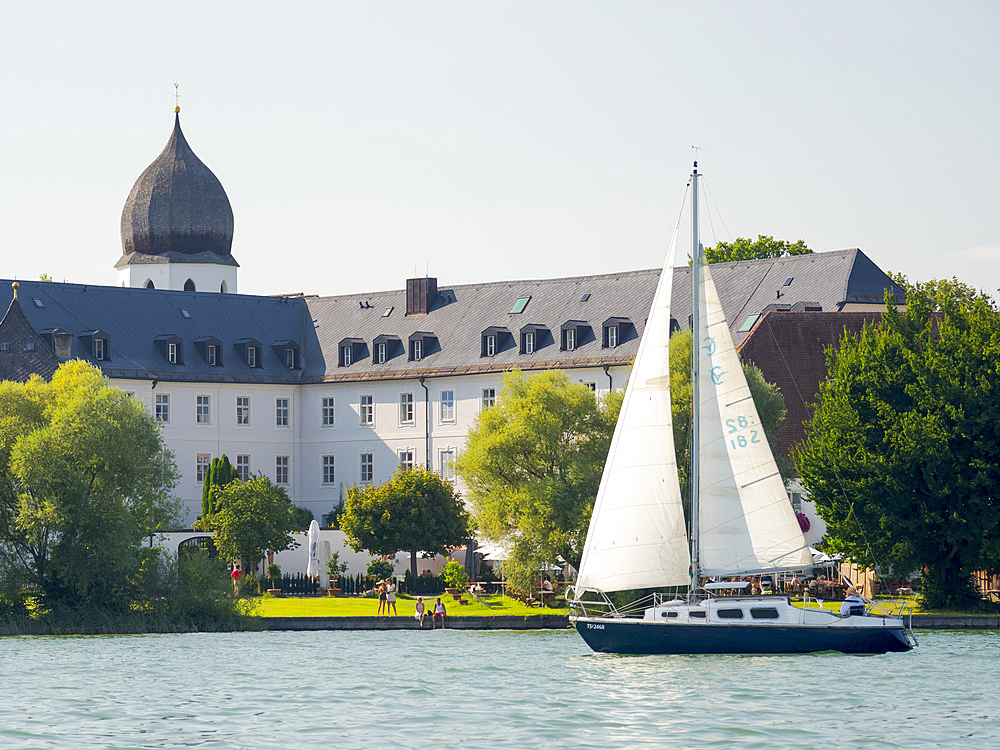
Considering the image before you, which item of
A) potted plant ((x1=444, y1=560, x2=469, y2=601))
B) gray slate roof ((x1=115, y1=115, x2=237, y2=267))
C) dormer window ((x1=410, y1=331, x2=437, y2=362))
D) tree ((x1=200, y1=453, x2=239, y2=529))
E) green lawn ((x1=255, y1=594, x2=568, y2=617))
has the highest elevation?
gray slate roof ((x1=115, y1=115, x2=237, y2=267))

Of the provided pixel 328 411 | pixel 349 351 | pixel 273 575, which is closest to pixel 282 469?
pixel 328 411

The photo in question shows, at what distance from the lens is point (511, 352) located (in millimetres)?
97938

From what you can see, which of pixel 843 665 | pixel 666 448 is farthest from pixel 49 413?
pixel 843 665

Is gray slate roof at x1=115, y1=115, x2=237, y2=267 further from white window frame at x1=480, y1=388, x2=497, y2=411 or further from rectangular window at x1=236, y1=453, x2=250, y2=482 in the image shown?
white window frame at x1=480, y1=388, x2=497, y2=411

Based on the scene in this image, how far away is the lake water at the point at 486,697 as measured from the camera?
36188mm

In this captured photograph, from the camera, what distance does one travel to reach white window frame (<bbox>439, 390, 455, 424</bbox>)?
9944cm

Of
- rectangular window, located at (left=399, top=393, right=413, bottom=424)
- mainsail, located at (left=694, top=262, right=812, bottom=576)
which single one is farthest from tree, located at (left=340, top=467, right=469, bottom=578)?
mainsail, located at (left=694, top=262, right=812, bottom=576)

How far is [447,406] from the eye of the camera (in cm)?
9975

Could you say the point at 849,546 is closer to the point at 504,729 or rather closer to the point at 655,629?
the point at 655,629

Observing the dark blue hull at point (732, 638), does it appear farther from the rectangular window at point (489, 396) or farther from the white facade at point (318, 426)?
the white facade at point (318, 426)

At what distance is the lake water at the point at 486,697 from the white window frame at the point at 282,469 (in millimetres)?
44816

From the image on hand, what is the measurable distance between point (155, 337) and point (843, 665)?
57.9m

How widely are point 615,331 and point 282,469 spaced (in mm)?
20139

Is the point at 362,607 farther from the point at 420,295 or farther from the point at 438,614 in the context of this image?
the point at 420,295
